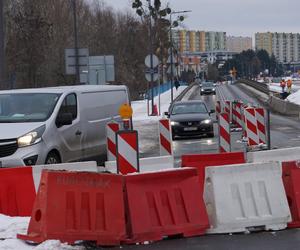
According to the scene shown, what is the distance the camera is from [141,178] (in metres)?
7.52

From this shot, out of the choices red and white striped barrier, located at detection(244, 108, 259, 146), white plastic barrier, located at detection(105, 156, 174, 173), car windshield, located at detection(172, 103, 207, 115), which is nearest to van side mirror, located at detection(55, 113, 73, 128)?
white plastic barrier, located at detection(105, 156, 174, 173)

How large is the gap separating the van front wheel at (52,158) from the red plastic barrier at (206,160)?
3713 millimetres

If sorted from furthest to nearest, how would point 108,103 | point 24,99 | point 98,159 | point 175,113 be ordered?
point 175,113 < point 108,103 < point 98,159 < point 24,99

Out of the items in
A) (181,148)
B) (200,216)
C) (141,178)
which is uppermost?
(141,178)

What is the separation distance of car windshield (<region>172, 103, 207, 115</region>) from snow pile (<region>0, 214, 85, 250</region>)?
17.4 meters

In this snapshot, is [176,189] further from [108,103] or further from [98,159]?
[108,103]

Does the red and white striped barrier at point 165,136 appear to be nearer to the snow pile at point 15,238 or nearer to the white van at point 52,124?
the white van at point 52,124

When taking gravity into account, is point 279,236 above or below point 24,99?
below

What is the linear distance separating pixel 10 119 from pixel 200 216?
5.90 m

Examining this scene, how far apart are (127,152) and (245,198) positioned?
225 centimetres

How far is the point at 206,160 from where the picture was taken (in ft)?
30.8

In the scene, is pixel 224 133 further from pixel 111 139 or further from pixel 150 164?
pixel 150 164

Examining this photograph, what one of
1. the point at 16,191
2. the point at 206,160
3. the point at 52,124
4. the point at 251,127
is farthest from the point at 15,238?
the point at 251,127

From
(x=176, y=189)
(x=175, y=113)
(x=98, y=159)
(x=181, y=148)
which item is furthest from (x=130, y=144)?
(x=175, y=113)
